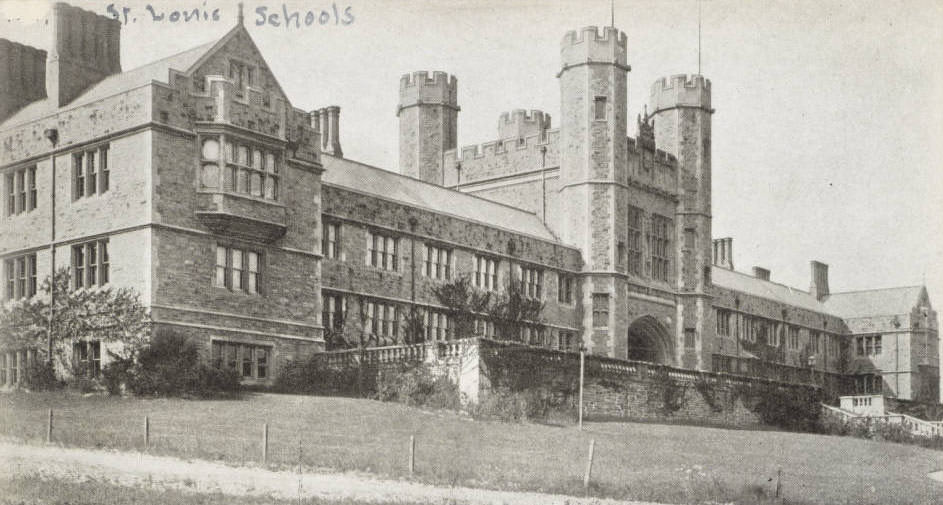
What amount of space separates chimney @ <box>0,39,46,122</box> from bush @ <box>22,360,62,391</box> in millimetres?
8681

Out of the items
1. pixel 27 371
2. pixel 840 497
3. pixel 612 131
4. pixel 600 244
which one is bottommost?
pixel 840 497

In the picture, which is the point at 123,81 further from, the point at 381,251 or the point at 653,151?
the point at 653,151

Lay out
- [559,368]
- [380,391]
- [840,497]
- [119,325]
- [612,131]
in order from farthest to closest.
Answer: [612,131] → [559,368] → [380,391] → [119,325] → [840,497]

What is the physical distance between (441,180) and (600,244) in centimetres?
962

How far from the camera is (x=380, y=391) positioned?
3212 cm

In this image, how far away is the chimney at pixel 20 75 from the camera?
117 ft

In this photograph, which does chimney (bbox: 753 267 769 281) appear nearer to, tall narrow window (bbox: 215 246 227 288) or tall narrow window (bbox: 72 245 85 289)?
tall narrow window (bbox: 215 246 227 288)

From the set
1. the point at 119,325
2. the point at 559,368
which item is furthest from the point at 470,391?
the point at 119,325

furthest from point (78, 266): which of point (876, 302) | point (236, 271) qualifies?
point (876, 302)

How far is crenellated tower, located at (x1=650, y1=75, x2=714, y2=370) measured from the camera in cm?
5353

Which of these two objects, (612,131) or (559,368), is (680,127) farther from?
(559,368)

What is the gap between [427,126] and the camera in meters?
55.7

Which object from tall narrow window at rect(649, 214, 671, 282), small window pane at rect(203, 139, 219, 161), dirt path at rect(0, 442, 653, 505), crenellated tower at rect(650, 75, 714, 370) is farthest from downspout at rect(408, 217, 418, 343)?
dirt path at rect(0, 442, 653, 505)

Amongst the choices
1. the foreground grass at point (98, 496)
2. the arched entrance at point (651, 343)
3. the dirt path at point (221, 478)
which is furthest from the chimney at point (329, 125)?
the foreground grass at point (98, 496)
